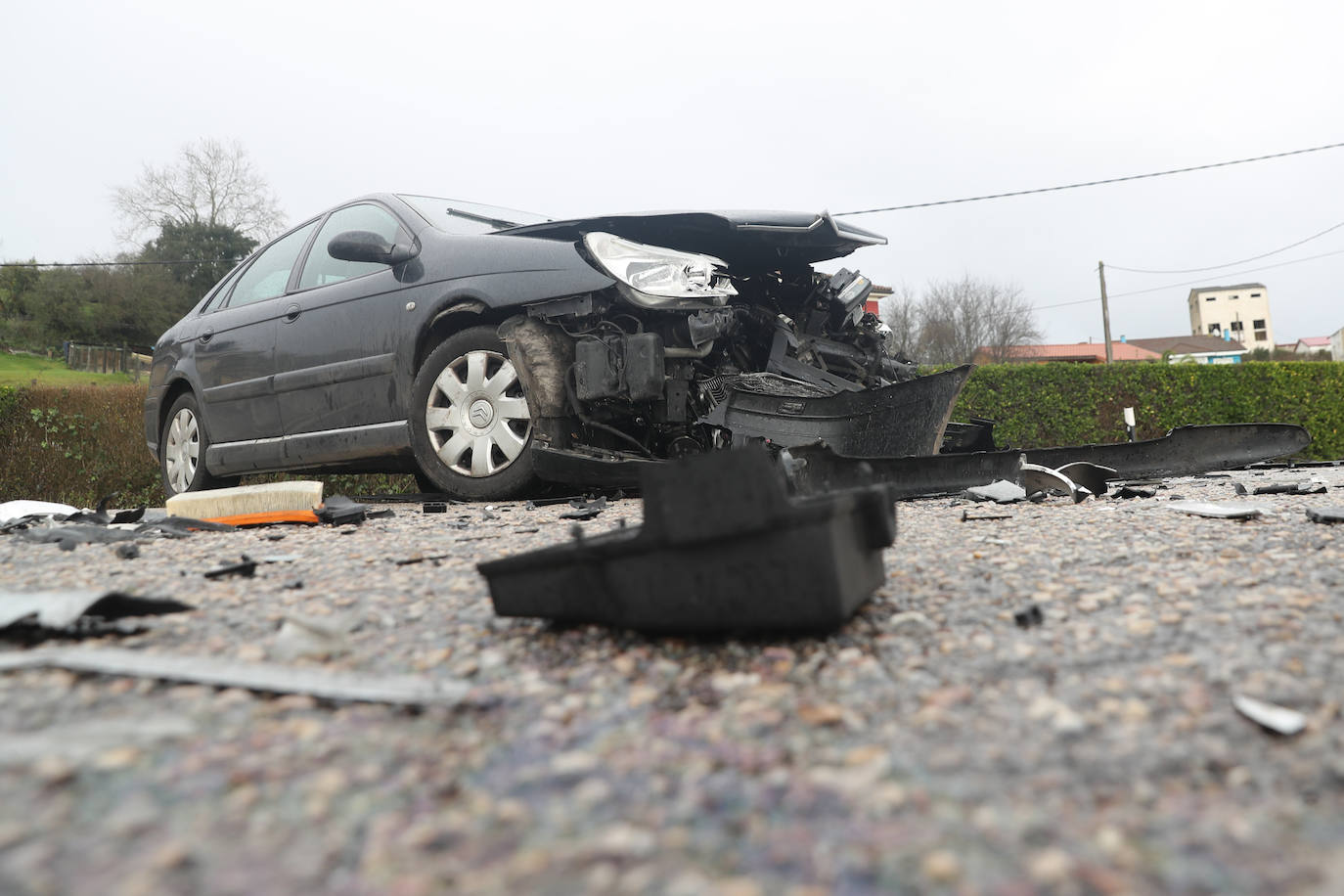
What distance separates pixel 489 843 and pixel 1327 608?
1565 millimetres

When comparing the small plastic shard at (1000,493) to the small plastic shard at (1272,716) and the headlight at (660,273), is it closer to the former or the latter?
the headlight at (660,273)

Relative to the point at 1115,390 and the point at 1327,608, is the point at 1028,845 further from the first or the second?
the point at 1115,390

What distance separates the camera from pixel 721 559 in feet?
4.45

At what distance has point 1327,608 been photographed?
4.94 ft

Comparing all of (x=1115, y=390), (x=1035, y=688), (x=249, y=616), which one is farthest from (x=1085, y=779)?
(x=1115, y=390)

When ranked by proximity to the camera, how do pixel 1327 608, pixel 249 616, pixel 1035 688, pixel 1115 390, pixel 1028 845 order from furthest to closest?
pixel 1115 390 < pixel 249 616 < pixel 1327 608 < pixel 1035 688 < pixel 1028 845

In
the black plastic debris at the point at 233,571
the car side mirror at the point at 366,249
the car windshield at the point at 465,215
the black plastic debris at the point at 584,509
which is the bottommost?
the black plastic debris at the point at 584,509

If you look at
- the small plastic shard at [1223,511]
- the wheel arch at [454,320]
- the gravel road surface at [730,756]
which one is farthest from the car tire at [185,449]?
the small plastic shard at [1223,511]

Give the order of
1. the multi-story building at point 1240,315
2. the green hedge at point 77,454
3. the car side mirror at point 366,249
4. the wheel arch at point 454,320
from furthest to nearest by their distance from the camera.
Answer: the multi-story building at point 1240,315
the green hedge at point 77,454
the car side mirror at point 366,249
the wheel arch at point 454,320

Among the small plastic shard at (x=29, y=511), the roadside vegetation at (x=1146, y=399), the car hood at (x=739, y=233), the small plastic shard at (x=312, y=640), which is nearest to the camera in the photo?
the small plastic shard at (x=312, y=640)

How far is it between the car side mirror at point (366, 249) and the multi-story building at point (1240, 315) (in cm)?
10344

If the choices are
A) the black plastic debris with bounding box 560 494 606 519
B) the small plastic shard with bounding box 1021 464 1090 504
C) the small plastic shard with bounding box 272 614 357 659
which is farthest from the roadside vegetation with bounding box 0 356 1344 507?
the small plastic shard with bounding box 272 614 357 659

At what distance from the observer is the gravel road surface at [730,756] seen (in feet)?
2.48

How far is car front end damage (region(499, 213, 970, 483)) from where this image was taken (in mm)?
3955
